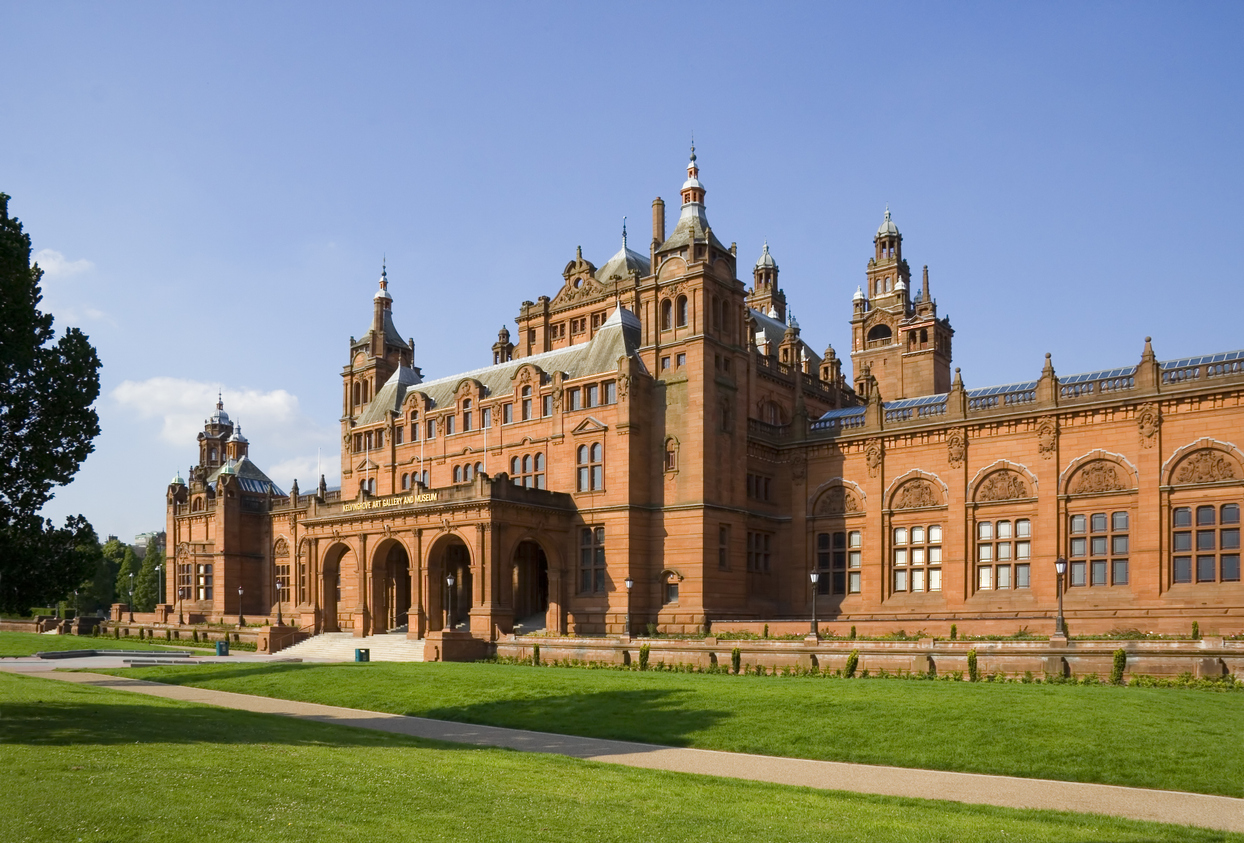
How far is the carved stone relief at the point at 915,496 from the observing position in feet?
177

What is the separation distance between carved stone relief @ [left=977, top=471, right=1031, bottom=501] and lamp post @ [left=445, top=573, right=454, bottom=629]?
91.0 ft

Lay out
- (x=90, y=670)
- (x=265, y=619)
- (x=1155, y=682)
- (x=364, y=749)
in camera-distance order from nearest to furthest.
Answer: (x=364, y=749), (x=1155, y=682), (x=90, y=670), (x=265, y=619)

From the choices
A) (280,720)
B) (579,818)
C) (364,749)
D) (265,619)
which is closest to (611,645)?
(280,720)

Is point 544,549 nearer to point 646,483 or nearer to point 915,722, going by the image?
point 646,483

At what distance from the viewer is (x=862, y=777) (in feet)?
67.9

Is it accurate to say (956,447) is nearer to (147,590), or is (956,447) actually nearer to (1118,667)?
(1118,667)

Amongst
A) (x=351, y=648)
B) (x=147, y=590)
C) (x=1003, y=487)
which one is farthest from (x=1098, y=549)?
(x=147, y=590)

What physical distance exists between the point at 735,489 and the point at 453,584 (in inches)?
714

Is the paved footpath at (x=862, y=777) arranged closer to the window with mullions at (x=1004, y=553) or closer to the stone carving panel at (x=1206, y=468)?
the stone carving panel at (x=1206, y=468)

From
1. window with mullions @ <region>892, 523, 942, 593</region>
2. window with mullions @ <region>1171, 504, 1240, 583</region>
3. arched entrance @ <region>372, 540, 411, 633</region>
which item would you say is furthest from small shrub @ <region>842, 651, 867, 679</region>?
arched entrance @ <region>372, 540, 411, 633</region>

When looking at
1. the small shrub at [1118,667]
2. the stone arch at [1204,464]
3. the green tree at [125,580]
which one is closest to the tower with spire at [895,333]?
the stone arch at [1204,464]

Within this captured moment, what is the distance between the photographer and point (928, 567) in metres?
53.8

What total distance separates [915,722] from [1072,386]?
29.9 metres

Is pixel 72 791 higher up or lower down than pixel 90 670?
higher up
